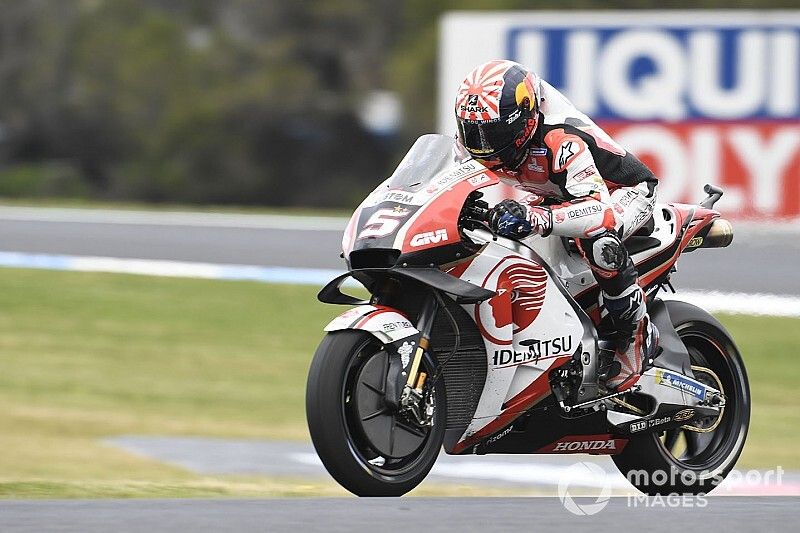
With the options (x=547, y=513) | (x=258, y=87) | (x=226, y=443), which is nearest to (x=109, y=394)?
(x=226, y=443)

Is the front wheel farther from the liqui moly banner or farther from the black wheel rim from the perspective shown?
the liqui moly banner

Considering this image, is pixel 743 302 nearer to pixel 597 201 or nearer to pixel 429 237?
pixel 597 201

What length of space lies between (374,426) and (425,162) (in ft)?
3.44

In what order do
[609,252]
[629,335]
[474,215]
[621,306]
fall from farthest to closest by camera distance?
[629,335] < [621,306] < [609,252] < [474,215]

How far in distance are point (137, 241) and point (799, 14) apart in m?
8.18

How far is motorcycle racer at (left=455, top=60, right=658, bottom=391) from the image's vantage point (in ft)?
19.2

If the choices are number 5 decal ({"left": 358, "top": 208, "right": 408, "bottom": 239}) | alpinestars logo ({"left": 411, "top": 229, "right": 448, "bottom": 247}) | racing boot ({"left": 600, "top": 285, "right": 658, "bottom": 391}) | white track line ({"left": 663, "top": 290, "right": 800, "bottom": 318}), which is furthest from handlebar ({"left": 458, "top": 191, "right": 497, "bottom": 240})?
white track line ({"left": 663, "top": 290, "right": 800, "bottom": 318})

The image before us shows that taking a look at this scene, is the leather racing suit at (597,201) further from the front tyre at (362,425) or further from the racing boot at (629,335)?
the front tyre at (362,425)

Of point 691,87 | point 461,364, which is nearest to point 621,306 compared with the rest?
point 461,364

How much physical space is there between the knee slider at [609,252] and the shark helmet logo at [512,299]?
22cm

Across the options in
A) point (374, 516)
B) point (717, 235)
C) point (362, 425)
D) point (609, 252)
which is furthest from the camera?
point (717, 235)

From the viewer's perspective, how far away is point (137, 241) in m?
18.4

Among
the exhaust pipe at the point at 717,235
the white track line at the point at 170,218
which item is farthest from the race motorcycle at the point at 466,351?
the white track line at the point at 170,218

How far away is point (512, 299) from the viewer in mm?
5910
